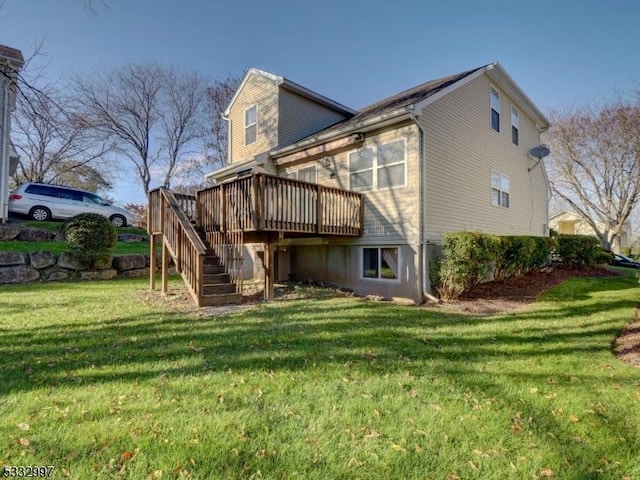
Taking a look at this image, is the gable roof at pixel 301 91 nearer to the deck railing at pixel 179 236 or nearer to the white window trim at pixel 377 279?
the deck railing at pixel 179 236

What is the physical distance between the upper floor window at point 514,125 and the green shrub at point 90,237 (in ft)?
48.1

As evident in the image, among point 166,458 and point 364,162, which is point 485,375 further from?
point 364,162

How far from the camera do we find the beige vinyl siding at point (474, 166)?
9.58m

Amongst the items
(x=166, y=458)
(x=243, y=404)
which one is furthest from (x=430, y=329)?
(x=166, y=458)

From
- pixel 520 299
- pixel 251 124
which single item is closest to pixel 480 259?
pixel 520 299

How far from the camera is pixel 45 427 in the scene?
2930 mm

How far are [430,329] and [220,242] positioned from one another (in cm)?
549

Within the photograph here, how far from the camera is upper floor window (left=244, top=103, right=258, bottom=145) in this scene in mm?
14062

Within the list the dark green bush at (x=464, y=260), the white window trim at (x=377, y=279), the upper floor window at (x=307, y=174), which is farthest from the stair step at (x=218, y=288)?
the dark green bush at (x=464, y=260)

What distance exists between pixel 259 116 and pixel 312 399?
12259 mm

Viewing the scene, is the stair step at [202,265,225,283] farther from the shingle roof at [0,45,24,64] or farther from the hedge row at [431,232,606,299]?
the shingle roof at [0,45,24,64]

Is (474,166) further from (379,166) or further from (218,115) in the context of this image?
(218,115)

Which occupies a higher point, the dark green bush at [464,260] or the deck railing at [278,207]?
the deck railing at [278,207]

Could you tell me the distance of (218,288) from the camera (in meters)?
8.21
